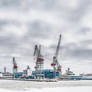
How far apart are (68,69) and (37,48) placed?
43.2 m

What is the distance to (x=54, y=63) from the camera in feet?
516

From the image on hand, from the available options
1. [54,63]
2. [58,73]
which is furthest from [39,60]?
[58,73]

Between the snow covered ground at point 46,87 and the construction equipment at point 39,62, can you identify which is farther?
the construction equipment at point 39,62

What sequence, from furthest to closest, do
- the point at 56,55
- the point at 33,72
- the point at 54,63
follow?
the point at 33,72 < the point at 56,55 < the point at 54,63

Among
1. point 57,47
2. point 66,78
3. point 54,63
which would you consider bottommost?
point 66,78

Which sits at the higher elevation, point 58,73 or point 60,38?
point 60,38

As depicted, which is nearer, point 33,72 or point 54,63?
point 54,63

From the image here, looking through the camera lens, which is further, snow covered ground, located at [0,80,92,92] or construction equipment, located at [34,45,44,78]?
construction equipment, located at [34,45,44,78]

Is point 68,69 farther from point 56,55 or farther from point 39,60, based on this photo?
point 39,60

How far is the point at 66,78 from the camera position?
172000 millimetres

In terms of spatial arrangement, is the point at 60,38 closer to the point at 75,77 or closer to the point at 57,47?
the point at 57,47

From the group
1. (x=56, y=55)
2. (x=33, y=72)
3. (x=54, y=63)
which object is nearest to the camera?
(x=54, y=63)

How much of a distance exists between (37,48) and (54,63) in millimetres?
27157

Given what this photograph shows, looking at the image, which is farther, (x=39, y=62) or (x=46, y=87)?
(x=39, y=62)
